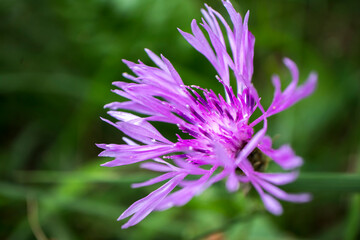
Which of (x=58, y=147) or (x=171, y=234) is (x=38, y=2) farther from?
(x=171, y=234)

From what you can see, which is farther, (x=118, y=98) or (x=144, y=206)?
(x=118, y=98)

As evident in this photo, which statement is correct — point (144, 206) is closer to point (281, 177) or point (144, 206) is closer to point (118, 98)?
point (281, 177)

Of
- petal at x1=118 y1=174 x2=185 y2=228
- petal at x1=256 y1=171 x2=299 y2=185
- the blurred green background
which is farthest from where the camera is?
the blurred green background

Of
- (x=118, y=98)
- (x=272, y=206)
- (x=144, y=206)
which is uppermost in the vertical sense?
(x=118, y=98)

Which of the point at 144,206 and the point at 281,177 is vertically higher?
the point at 144,206

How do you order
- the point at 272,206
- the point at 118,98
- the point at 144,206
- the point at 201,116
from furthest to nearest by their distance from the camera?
the point at 118,98 → the point at 201,116 → the point at 144,206 → the point at 272,206

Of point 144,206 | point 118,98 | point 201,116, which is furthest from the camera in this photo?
point 118,98

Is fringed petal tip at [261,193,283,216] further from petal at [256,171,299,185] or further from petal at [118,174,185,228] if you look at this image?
petal at [118,174,185,228]

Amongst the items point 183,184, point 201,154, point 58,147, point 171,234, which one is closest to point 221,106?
point 201,154

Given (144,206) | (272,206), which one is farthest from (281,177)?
(144,206)

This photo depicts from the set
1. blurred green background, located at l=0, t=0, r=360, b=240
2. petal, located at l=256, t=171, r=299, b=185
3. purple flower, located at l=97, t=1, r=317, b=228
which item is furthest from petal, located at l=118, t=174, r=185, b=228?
blurred green background, located at l=0, t=0, r=360, b=240
